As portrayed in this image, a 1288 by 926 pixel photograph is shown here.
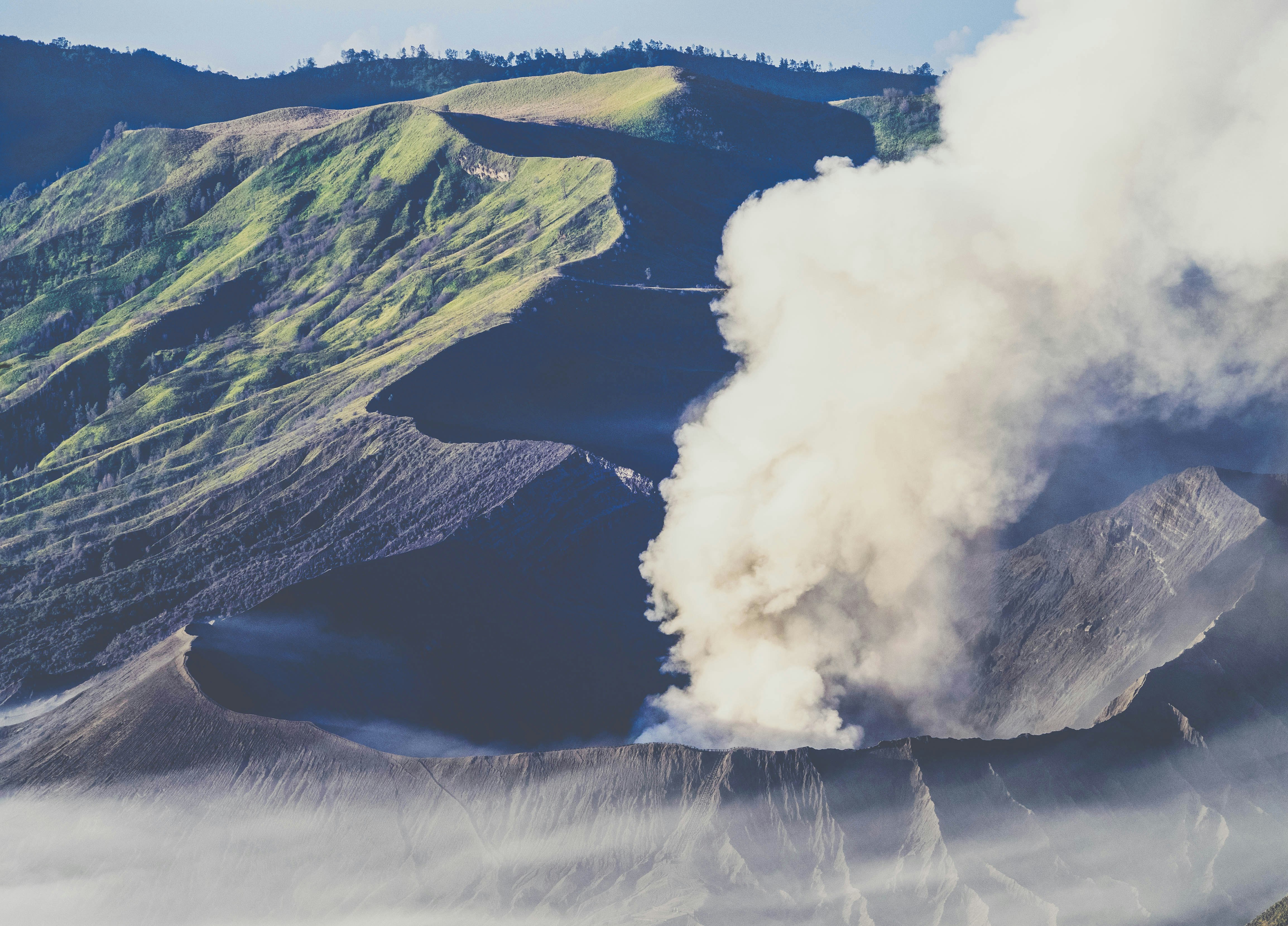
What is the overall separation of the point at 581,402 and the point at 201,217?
74406mm

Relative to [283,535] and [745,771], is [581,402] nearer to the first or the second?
[283,535]

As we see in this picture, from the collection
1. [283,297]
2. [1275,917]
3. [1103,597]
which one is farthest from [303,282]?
[1275,917]

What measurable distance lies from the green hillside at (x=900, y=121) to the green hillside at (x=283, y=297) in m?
3.25

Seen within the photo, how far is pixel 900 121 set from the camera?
176500 mm

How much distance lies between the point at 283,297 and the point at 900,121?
8910cm

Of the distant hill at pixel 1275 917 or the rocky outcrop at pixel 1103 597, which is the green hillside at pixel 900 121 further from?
the distant hill at pixel 1275 917

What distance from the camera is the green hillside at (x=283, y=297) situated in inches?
3004

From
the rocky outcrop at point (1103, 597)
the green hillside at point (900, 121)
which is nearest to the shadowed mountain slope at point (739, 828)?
the rocky outcrop at point (1103, 597)

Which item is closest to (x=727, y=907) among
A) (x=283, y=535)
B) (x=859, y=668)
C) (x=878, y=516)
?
(x=859, y=668)

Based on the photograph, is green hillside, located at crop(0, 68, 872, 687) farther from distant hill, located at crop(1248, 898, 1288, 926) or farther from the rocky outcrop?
distant hill, located at crop(1248, 898, 1288, 926)

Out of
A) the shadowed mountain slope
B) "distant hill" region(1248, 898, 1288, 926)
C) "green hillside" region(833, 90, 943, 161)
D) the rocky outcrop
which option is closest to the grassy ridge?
the rocky outcrop

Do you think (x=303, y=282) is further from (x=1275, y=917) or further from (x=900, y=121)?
(x=1275, y=917)

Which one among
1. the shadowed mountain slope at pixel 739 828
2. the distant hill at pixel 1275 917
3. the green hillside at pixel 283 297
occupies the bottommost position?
the distant hill at pixel 1275 917

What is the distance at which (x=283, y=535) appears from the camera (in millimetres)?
75875
